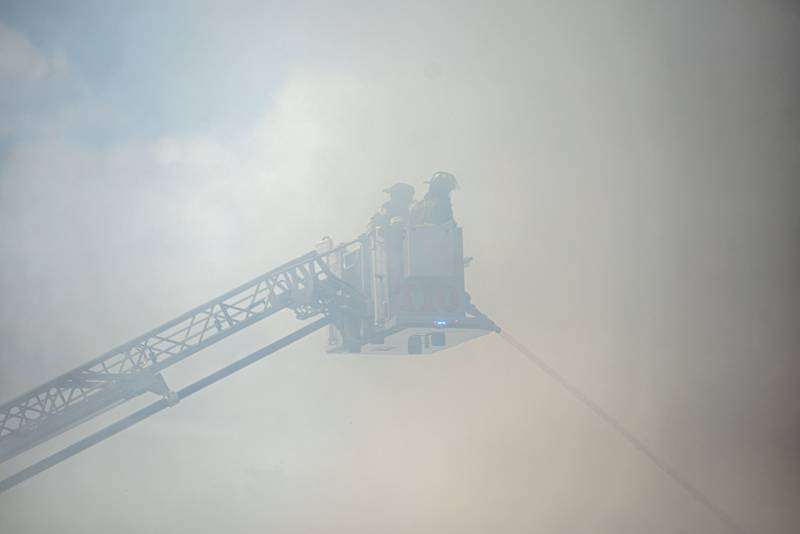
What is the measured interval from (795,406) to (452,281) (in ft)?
33.7

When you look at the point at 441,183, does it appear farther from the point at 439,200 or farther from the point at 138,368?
the point at 138,368

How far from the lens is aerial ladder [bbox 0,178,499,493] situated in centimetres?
1806

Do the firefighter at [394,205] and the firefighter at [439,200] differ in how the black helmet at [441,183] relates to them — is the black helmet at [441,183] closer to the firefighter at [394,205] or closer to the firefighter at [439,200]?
the firefighter at [439,200]

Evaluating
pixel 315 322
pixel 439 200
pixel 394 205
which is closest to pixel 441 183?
pixel 439 200

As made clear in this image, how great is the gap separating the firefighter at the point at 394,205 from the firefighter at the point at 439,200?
0.88 m

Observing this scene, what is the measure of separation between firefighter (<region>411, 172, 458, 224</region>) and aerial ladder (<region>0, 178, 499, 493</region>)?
9.2 inches

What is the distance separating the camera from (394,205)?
67.0 feet

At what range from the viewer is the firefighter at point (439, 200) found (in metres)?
19.5

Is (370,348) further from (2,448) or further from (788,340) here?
(788,340)

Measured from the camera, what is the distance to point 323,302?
20.7m

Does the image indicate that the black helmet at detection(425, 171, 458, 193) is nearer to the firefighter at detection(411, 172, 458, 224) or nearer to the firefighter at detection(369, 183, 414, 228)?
the firefighter at detection(411, 172, 458, 224)

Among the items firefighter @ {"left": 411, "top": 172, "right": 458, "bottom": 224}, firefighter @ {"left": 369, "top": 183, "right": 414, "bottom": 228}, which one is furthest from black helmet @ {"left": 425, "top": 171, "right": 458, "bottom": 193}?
firefighter @ {"left": 369, "top": 183, "right": 414, "bottom": 228}

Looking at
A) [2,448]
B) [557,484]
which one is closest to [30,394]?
[2,448]

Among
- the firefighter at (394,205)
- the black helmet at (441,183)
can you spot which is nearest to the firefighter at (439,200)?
the black helmet at (441,183)
